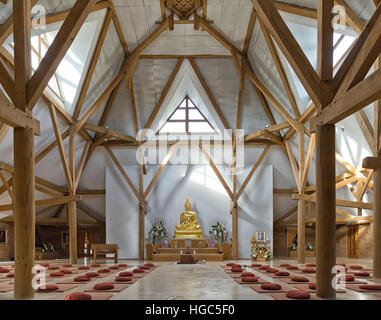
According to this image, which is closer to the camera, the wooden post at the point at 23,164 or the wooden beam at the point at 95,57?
the wooden post at the point at 23,164

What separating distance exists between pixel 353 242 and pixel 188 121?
383 inches

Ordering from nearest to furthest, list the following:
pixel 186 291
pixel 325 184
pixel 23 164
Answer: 1. pixel 325 184
2. pixel 23 164
3. pixel 186 291

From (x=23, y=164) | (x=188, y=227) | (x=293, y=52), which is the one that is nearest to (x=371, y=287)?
(x=293, y=52)

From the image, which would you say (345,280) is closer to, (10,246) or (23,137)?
(23,137)

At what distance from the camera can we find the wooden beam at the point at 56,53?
7.29m

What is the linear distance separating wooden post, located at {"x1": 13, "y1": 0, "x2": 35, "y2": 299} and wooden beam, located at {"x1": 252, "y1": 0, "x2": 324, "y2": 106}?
4.07 metres

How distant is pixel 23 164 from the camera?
23.2ft

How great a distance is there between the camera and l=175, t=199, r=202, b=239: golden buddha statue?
20.1 meters

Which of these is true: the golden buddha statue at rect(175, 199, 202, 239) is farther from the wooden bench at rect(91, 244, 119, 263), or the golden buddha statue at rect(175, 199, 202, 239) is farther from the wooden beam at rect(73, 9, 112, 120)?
the wooden beam at rect(73, 9, 112, 120)

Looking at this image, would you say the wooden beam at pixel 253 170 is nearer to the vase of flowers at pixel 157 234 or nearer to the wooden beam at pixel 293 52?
the vase of flowers at pixel 157 234

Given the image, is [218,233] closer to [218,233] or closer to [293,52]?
[218,233]

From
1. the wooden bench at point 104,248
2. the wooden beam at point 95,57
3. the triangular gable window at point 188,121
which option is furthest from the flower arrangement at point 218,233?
the wooden beam at point 95,57

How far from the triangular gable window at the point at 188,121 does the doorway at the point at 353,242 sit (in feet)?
26.8

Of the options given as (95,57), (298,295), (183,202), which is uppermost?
(95,57)
